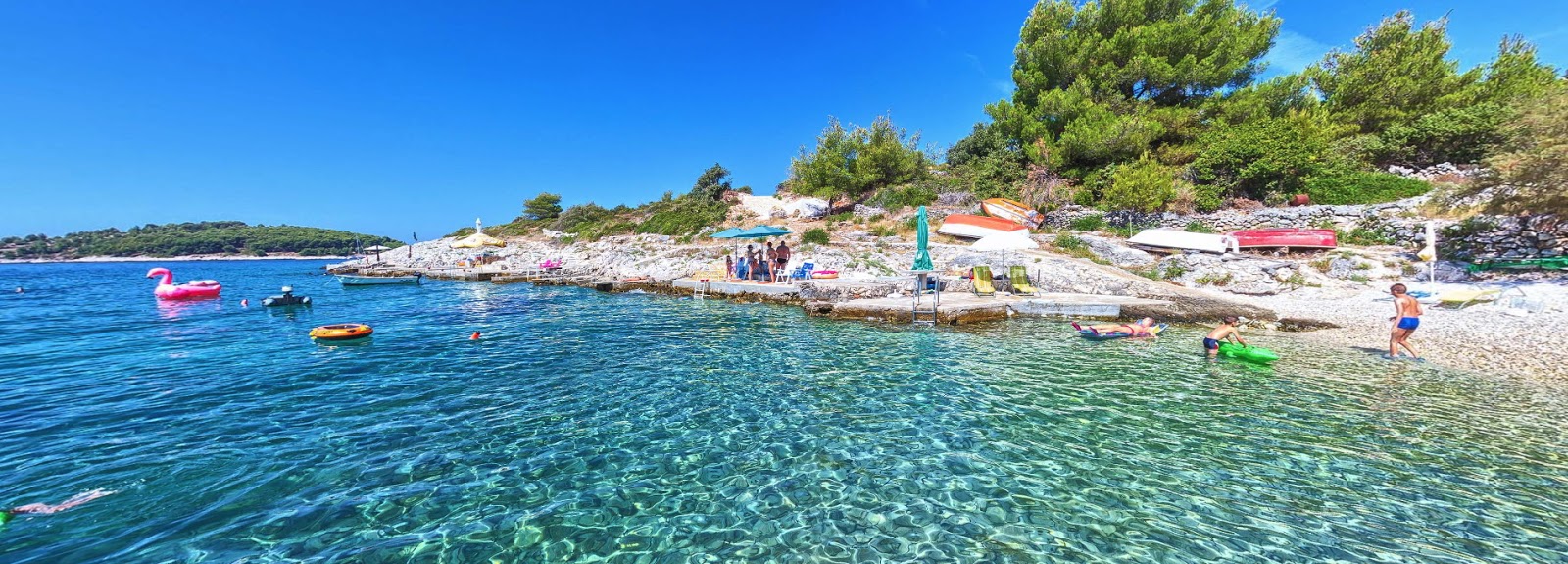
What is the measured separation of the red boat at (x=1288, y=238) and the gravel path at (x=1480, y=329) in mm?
4552

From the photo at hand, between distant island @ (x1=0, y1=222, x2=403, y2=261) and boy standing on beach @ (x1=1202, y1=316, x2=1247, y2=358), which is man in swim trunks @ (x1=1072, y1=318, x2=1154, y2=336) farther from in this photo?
distant island @ (x1=0, y1=222, x2=403, y2=261)

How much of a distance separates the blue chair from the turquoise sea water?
35.9 ft

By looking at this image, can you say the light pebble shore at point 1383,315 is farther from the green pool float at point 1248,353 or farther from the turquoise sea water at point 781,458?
the green pool float at point 1248,353

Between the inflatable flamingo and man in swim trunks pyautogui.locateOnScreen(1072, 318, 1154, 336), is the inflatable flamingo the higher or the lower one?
the higher one

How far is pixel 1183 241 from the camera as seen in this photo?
19.8 meters

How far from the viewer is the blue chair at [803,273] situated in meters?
20.4

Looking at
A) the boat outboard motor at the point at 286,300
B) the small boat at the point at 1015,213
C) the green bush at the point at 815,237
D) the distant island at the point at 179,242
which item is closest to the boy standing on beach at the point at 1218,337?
the small boat at the point at 1015,213

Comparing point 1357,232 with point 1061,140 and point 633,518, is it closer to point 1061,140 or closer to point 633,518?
point 1061,140

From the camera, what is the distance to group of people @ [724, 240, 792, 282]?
67.3 feet

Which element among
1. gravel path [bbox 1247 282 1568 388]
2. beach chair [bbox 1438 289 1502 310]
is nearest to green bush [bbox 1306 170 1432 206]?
gravel path [bbox 1247 282 1568 388]

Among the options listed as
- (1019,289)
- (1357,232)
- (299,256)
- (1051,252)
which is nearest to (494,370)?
(1019,289)

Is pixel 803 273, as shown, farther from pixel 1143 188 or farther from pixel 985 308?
pixel 1143 188

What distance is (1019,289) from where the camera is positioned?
1611 cm

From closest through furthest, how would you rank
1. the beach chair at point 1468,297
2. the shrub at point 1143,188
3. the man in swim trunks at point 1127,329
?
the man in swim trunks at point 1127,329
the beach chair at point 1468,297
the shrub at point 1143,188
